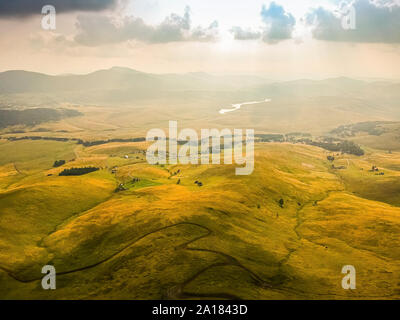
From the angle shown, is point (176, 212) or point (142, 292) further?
point (176, 212)

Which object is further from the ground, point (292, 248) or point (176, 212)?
point (176, 212)

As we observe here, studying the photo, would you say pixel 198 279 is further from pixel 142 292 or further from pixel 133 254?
Result: pixel 133 254

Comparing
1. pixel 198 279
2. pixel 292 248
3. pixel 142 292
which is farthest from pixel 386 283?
Answer: pixel 142 292
